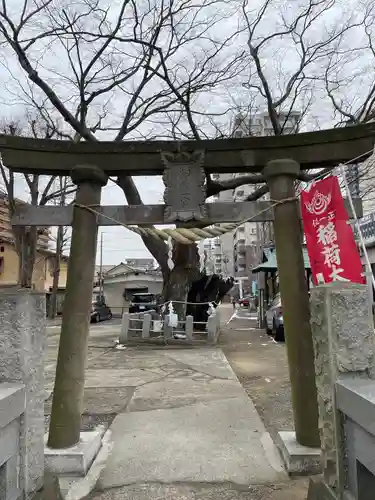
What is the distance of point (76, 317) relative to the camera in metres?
4.08

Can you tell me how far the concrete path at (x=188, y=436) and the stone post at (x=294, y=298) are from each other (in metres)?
0.59

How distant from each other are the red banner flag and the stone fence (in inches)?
383

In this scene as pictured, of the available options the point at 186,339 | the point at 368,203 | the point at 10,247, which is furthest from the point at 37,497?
the point at 10,247

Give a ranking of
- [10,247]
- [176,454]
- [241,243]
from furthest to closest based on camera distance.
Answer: [241,243] → [10,247] → [176,454]

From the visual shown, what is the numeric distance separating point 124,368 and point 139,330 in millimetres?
4441

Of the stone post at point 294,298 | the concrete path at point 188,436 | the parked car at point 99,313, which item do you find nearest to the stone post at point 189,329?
the concrete path at point 188,436

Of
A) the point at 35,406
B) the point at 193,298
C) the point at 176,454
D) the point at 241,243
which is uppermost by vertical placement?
the point at 241,243

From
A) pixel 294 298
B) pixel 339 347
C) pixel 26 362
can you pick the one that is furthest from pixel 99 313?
pixel 339 347

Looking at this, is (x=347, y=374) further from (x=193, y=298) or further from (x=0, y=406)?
(x=193, y=298)

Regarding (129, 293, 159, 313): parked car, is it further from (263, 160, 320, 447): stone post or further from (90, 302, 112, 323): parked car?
(263, 160, 320, 447): stone post

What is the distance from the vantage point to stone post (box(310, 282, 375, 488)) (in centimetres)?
254

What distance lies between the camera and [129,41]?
1099 cm

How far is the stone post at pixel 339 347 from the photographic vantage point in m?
2.54

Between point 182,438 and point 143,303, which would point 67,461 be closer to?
point 182,438
